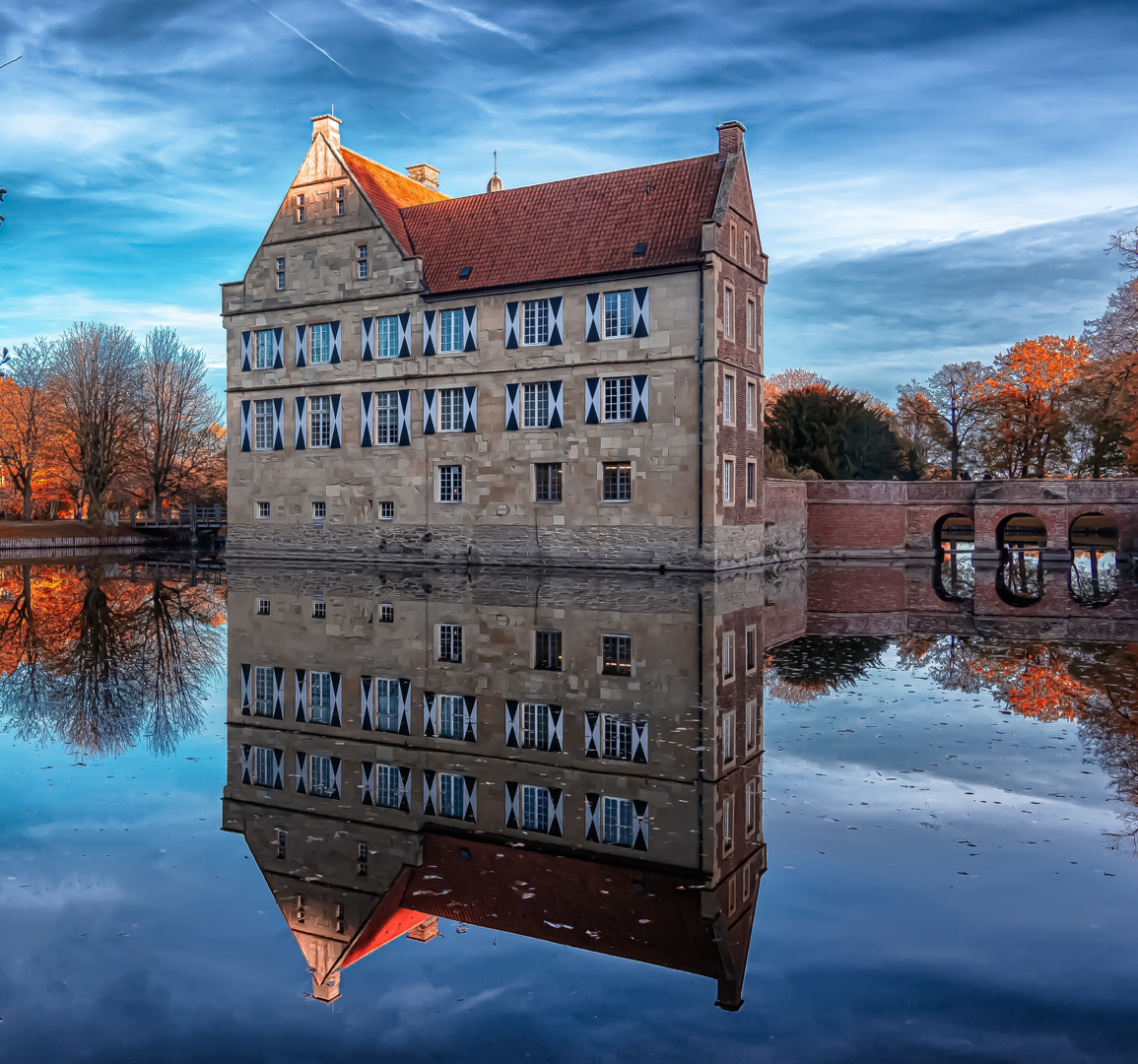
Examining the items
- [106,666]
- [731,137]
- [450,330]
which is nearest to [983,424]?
[731,137]

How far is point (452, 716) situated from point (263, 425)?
92.9ft

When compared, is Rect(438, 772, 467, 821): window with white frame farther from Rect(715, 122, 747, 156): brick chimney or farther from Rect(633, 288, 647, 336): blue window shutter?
Rect(715, 122, 747, 156): brick chimney

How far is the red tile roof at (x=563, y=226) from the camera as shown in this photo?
28.7 m

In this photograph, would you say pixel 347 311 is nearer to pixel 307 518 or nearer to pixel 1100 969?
pixel 307 518

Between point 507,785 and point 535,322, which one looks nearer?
point 507,785

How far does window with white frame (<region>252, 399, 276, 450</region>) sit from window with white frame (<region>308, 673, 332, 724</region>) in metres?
25.5

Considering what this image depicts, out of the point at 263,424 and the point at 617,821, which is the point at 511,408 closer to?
the point at 263,424

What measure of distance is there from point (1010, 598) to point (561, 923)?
2106cm

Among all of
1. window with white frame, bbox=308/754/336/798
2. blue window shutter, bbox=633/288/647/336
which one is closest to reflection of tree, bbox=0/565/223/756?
window with white frame, bbox=308/754/336/798

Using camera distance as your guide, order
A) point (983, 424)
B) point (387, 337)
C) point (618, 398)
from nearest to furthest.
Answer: point (618, 398) < point (387, 337) < point (983, 424)

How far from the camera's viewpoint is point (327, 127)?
3422 centimetres

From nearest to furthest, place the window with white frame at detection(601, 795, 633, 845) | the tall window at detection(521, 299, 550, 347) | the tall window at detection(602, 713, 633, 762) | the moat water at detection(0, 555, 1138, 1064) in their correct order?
the moat water at detection(0, 555, 1138, 1064)
the window with white frame at detection(601, 795, 633, 845)
the tall window at detection(602, 713, 633, 762)
the tall window at detection(521, 299, 550, 347)

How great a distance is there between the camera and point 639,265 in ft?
92.4

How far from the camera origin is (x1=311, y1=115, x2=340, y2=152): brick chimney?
34094 millimetres
